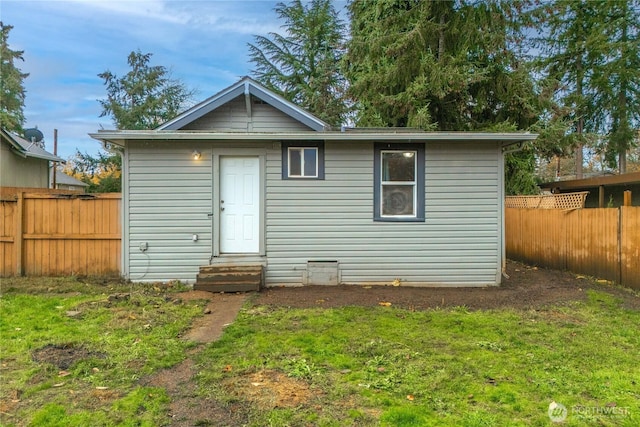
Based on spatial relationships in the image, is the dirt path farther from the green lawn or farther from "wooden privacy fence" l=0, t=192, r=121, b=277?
"wooden privacy fence" l=0, t=192, r=121, b=277

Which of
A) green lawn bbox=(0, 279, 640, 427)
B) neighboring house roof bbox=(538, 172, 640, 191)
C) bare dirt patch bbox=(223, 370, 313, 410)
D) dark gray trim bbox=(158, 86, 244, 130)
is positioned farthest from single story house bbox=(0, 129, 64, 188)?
neighboring house roof bbox=(538, 172, 640, 191)

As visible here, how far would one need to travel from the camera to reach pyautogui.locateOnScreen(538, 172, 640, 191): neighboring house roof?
1029cm

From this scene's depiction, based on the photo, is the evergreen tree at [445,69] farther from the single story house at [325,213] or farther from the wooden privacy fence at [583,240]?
the single story house at [325,213]

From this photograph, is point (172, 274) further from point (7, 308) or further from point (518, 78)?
point (518, 78)

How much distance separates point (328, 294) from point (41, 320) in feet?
12.8

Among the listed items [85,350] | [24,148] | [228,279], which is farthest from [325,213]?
[24,148]

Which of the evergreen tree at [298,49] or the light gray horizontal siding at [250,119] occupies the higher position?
the evergreen tree at [298,49]

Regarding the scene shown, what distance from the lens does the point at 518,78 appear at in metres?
13.4

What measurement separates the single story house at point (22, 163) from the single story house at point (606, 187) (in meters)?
19.6

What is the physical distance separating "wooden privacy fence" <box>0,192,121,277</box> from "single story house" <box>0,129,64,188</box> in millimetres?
8863

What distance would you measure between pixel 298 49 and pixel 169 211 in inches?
712

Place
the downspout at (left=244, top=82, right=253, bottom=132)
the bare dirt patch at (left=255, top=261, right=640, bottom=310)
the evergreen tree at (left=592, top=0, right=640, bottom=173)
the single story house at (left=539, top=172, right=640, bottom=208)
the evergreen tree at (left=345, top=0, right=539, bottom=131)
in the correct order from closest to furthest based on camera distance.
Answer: the bare dirt patch at (left=255, top=261, right=640, bottom=310) → the downspout at (left=244, top=82, right=253, bottom=132) → the single story house at (left=539, top=172, right=640, bottom=208) → the evergreen tree at (left=345, top=0, right=539, bottom=131) → the evergreen tree at (left=592, top=0, right=640, bottom=173)

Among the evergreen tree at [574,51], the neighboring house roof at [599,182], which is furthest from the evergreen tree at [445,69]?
the evergreen tree at [574,51]

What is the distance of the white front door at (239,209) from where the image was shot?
6973mm
